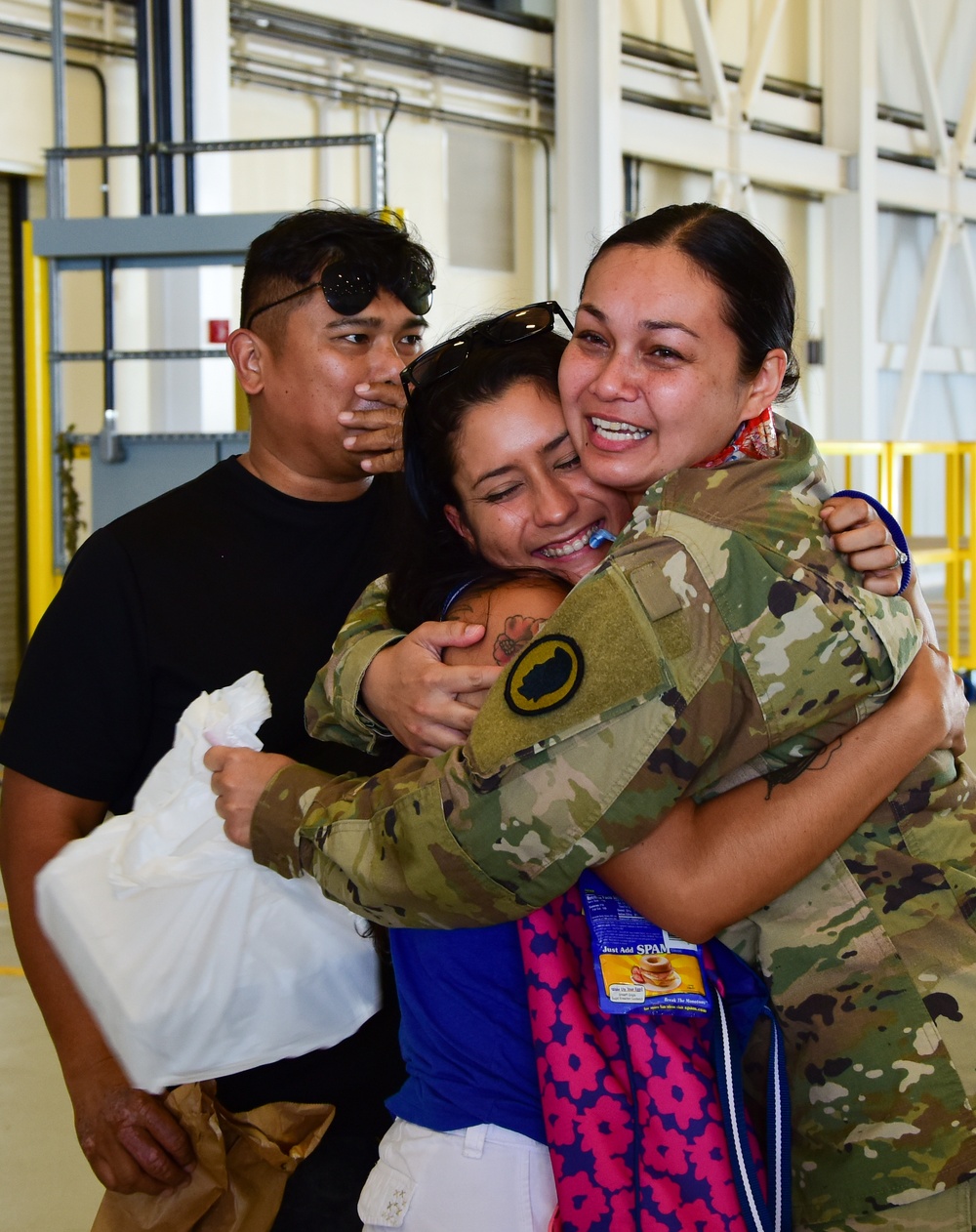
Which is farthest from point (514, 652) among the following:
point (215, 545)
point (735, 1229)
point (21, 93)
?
point (21, 93)

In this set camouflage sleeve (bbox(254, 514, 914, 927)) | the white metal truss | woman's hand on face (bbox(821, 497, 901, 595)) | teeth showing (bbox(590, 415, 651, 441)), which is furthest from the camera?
the white metal truss

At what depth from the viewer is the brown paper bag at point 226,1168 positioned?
171cm

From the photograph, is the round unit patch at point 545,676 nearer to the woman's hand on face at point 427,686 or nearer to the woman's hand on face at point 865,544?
the woman's hand on face at point 427,686

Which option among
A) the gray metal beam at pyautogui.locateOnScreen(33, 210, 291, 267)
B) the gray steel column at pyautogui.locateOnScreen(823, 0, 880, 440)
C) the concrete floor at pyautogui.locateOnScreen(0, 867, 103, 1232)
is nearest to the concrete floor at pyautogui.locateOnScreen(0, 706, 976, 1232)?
the concrete floor at pyautogui.locateOnScreen(0, 867, 103, 1232)

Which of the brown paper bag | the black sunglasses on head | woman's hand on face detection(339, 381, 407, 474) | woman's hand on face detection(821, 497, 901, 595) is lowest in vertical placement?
the brown paper bag

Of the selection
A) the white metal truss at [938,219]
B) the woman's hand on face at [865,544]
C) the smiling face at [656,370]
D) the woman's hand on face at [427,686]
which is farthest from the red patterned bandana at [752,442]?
the white metal truss at [938,219]

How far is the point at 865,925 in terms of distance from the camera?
4.26 ft

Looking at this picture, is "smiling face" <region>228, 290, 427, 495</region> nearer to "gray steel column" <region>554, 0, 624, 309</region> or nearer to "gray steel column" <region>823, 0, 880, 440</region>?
"gray steel column" <region>554, 0, 624, 309</region>

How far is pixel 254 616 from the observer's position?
Answer: 6.59 ft

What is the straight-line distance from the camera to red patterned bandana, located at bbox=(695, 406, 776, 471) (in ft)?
4.75

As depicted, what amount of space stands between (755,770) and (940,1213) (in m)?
0.47

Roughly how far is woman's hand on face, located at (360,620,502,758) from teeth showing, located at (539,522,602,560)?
24 centimetres

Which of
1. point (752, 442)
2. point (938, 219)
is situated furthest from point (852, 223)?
point (752, 442)

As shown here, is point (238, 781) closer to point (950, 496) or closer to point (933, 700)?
point (933, 700)
